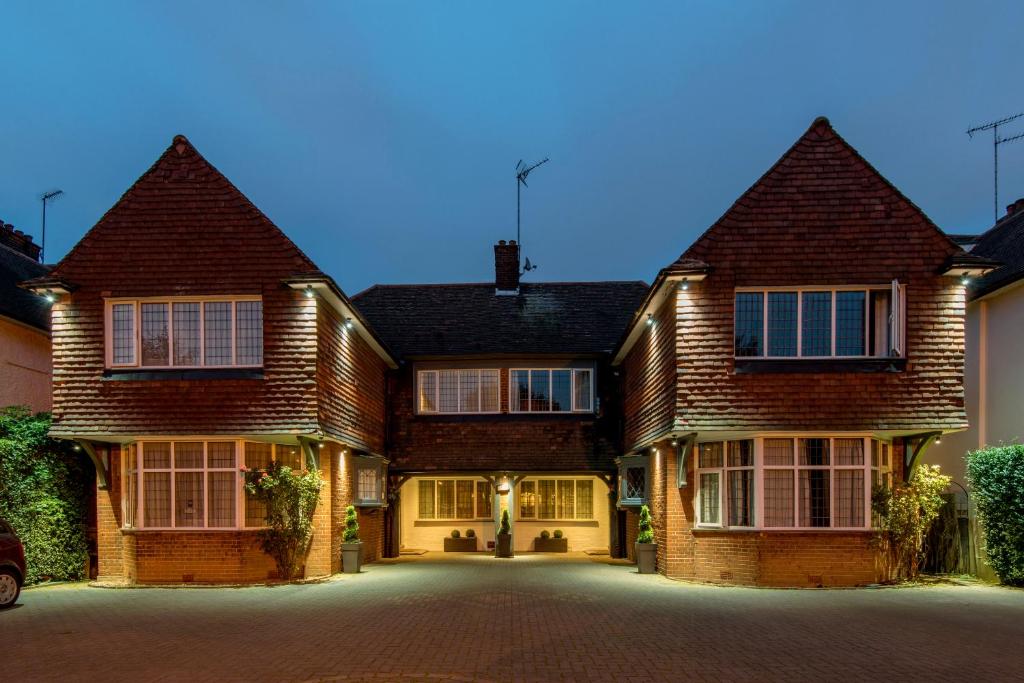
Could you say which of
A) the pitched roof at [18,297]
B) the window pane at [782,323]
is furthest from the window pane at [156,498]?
the window pane at [782,323]

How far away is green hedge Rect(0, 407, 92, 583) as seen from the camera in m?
14.4

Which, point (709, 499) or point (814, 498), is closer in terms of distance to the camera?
point (814, 498)

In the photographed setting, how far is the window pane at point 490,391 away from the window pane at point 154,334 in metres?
9.57

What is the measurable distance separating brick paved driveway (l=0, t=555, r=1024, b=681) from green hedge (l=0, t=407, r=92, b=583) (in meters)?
0.82

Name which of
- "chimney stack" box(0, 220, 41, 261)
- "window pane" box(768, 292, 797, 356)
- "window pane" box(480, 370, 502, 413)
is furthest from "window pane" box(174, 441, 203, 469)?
"window pane" box(768, 292, 797, 356)

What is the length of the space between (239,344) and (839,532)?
39.4 ft

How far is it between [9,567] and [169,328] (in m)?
5.05

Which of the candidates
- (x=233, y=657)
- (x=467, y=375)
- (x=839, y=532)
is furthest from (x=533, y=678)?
(x=467, y=375)

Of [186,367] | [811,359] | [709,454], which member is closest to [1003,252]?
[811,359]

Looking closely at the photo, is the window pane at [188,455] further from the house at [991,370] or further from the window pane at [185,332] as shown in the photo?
the house at [991,370]

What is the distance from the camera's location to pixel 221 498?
1470 cm

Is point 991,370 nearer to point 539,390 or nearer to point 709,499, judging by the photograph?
point 709,499

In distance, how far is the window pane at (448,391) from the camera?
2217 cm

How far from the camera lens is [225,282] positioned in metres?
14.7
